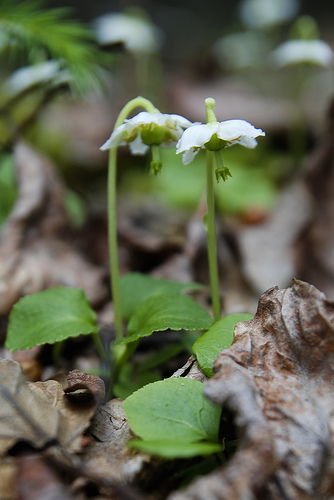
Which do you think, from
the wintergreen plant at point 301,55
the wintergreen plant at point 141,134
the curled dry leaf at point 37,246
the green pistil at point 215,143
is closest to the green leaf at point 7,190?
the curled dry leaf at point 37,246

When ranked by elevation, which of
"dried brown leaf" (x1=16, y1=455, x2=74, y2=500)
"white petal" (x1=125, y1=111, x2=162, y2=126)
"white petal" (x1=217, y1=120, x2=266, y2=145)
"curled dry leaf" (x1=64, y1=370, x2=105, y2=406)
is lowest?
"dried brown leaf" (x1=16, y1=455, x2=74, y2=500)

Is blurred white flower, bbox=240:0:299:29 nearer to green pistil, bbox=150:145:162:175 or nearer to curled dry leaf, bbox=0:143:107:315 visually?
curled dry leaf, bbox=0:143:107:315

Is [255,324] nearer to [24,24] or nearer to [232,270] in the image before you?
[232,270]

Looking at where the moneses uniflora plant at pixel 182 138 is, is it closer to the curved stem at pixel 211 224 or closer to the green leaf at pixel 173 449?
the curved stem at pixel 211 224

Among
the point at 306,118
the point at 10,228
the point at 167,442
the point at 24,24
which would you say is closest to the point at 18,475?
the point at 167,442

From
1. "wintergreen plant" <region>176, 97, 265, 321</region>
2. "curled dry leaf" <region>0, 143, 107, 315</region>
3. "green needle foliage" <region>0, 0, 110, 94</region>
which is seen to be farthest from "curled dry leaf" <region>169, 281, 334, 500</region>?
"green needle foliage" <region>0, 0, 110, 94</region>

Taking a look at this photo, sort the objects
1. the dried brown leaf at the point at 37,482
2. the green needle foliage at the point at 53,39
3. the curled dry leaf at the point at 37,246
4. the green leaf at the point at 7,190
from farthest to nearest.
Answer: the green leaf at the point at 7,190, the green needle foliage at the point at 53,39, the curled dry leaf at the point at 37,246, the dried brown leaf at the point at 37,482

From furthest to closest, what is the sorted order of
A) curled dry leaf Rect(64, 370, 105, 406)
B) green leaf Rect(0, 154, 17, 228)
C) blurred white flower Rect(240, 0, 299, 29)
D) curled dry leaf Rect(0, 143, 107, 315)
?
blurred white flower Rect(240, 0, 299, 29)
green leaf Rect(0, 154, 17, 228)
curled dry leaf Rect(0, 143, 107, 315)
curled dry leaf Rect(64, 370, 105, 406)
